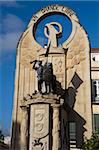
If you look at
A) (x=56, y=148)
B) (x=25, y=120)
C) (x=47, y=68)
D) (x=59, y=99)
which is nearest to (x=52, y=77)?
(x=47, y=68)

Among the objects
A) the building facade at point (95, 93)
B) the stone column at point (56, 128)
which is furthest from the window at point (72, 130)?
the stone column at point (56, 128)

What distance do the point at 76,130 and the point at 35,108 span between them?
4.50m

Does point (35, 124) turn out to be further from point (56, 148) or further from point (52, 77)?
point (52, 77)

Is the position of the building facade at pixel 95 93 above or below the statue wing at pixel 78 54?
below

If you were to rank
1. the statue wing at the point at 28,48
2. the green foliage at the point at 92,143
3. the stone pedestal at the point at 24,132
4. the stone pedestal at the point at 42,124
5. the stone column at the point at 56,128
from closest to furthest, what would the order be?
the stone column at the point at 56,128 < the stone pedestal at the point at 42,124 < the green foliage at the point at 92,143 < the stone pedestal at the point at 24,132 < the statue wing at the point at 28,48

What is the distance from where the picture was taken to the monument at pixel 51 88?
2397 centimetres

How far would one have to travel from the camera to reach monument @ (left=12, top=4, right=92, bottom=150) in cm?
2397

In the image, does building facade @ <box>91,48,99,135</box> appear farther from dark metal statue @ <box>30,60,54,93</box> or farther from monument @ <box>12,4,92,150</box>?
dark metal statue @ <box>30,60,54,93</box>

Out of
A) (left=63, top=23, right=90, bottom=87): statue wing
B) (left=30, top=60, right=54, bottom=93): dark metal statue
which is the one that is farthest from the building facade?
(left=30, top=60, right=54, bottom=93): dark metal statue

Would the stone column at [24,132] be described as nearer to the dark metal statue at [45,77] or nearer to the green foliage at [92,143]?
the dark metal statue at [45,77]

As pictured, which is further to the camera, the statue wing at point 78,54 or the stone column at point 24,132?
the statue wing at point 78,54

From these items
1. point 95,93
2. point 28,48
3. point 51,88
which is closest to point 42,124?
point 51,88

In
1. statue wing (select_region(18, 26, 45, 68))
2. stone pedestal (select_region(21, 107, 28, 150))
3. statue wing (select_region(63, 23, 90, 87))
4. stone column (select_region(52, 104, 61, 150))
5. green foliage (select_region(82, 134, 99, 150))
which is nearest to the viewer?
stone column (select_region(52, 104, 61, 150))

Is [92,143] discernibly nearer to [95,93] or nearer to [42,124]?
[42,124]
